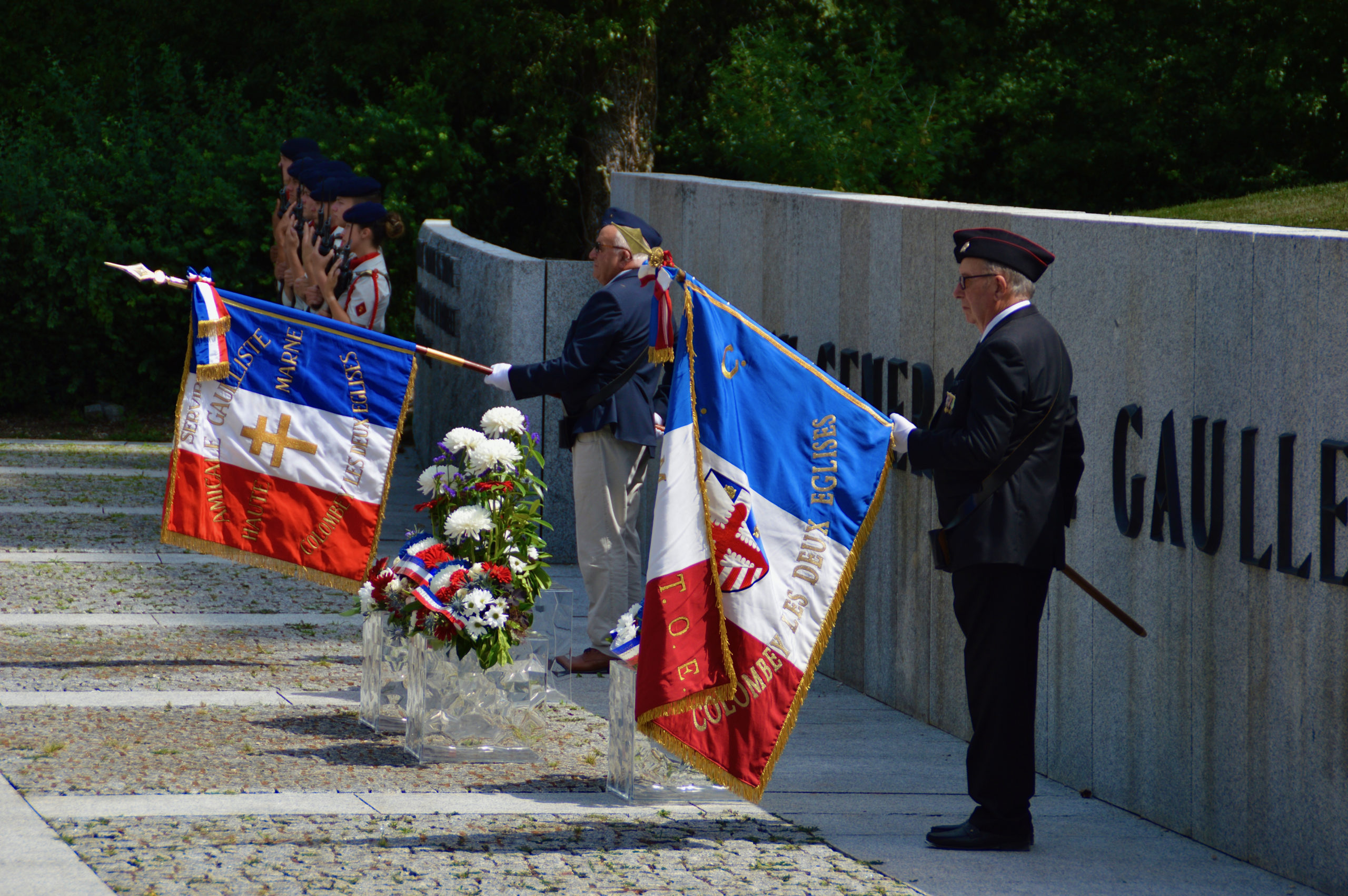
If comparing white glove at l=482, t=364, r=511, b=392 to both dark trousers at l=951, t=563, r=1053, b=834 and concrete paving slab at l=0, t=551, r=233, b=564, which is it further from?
concrete paving slab at l=0, t=551, r=233, b=564

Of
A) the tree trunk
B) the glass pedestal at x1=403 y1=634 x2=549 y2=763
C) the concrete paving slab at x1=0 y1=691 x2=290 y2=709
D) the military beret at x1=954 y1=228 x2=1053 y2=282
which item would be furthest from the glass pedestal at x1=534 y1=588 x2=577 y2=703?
the tree trunk

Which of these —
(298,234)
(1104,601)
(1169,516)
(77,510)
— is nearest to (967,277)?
(1169,516)

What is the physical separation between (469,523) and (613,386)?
153cm

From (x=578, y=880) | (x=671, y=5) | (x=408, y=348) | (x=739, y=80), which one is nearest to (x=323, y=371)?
(x=408, y=348)

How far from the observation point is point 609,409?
25.4 feet

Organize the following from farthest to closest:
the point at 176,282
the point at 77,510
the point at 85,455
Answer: the point at 85,455 < the point at 77,510 < the point at 176,282

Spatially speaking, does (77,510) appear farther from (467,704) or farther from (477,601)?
(477,601)

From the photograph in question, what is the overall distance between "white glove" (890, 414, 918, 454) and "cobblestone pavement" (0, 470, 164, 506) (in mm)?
8307

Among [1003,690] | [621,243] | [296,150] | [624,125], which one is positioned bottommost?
[1003,690]

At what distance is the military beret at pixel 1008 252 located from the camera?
534cm

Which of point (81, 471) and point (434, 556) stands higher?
point (434, 556)

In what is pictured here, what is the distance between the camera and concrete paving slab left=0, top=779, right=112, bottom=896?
4.67 meters

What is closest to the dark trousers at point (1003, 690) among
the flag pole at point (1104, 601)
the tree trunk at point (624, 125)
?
the flag pole at point (1104, 601)

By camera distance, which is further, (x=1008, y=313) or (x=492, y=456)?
(x=492, y=456)
